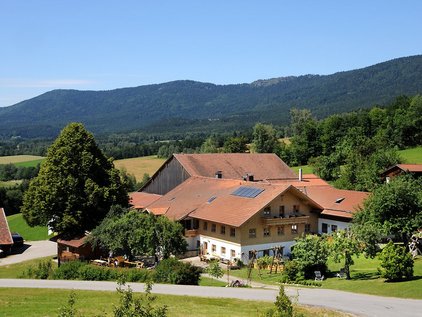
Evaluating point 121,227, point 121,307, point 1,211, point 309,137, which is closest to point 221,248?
point 121,227

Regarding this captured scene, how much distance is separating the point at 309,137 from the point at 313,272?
7729cm

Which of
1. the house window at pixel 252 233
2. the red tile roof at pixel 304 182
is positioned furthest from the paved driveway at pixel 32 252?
the red tile roof at pixel 304 182

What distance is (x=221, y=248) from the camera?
48219mm

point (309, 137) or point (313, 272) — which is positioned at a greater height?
point (309, 137)

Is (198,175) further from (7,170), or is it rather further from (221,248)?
(7,170)

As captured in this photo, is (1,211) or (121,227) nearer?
(121,227)

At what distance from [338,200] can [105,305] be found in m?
36.5

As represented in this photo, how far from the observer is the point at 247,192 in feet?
168

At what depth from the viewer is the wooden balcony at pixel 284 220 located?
47656mm

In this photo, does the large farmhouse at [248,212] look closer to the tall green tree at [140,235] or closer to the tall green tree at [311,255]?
the tall green tree at [140,235]

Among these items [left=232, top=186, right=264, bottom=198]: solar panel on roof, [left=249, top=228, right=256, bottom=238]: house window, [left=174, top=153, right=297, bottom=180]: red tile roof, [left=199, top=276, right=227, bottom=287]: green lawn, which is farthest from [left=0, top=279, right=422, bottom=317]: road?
[left=174, top=153, right=297, bottom=180]: red tile roof

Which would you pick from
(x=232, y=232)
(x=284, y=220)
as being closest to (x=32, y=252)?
(x=232, y=232)

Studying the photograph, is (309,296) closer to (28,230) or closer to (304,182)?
(304,182)

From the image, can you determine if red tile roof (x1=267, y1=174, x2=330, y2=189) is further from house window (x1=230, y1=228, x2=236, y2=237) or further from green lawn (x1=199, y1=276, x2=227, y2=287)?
green lawn (x1=199, y1=276, x2=227, y2=287)
